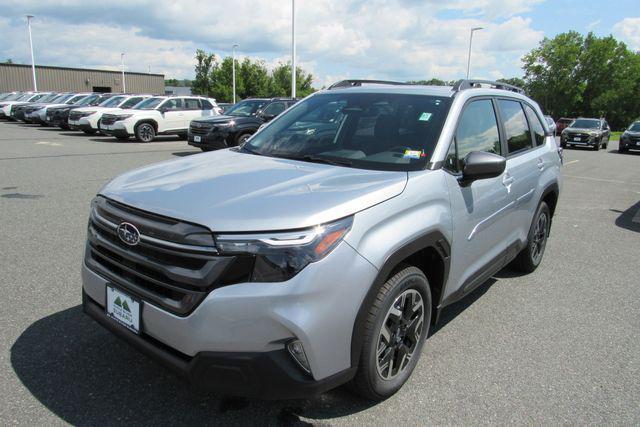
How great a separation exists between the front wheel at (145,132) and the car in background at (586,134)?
805 inches

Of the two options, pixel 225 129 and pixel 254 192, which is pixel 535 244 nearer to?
pixel 254 192

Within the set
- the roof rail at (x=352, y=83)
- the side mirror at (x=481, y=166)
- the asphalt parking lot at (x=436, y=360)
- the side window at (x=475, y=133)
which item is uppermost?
the roof rail at (x=352, y=83)

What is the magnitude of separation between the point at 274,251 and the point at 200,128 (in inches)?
507

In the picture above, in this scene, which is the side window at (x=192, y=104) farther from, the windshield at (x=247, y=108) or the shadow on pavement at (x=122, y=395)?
the shadow on pavement at (x=122, y=395)

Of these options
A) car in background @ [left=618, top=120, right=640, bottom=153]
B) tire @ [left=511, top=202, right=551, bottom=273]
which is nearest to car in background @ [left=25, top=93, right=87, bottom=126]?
tire @ [left=511, top=202, right=551, bottom=273]

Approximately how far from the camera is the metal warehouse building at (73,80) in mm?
51750

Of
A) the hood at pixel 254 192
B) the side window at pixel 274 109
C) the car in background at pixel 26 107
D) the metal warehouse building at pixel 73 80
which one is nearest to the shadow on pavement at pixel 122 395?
the hood at pixel 254 192

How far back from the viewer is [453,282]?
3.21m

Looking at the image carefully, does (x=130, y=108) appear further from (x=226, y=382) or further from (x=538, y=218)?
(x=226, y=382)

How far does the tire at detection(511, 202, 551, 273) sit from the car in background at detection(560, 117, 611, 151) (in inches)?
894

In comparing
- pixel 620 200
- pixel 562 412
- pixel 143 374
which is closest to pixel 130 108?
pixel 620 200

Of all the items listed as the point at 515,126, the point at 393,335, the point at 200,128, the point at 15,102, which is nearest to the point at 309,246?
the point at 393,335

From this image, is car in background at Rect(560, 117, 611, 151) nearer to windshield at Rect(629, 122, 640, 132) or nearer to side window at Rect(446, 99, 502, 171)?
windshield at Rect(629, 122, 640, 132)

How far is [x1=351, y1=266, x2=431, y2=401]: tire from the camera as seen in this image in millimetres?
2457
